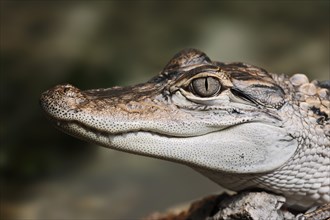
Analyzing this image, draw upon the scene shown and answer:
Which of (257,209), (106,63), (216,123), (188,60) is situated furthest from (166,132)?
(106,63)

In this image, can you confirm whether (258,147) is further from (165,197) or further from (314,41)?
(314,41)

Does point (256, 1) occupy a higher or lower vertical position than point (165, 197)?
higher

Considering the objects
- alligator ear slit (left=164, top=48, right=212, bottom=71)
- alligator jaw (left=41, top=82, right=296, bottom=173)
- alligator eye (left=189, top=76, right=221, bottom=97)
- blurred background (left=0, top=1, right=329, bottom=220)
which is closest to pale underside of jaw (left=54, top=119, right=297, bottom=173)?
alligator jaw (left=41, top=82, right=296, bottom=173)

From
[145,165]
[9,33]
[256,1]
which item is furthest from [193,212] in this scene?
[256,1]

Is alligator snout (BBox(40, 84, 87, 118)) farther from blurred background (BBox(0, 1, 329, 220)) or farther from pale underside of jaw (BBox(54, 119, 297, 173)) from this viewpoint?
blurred background (BBox(0, 1, 329, 220))

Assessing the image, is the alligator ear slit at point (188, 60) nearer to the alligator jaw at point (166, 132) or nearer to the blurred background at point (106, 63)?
the alligator jaw at point (166, 132)

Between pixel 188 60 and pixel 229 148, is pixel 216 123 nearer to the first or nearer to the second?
pixel 229 148

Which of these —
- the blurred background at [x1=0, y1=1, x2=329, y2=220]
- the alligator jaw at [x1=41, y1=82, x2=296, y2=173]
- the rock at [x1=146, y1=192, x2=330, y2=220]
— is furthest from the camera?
the blurred background at [x1=0, y1=1, x2=329, y2=220]

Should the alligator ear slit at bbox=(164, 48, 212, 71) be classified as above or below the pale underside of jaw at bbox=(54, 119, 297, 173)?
above
